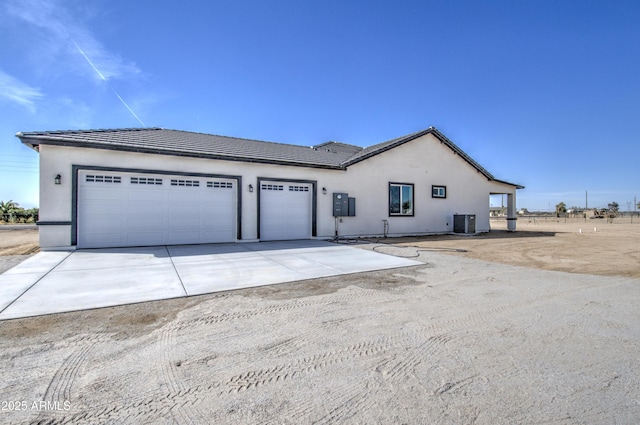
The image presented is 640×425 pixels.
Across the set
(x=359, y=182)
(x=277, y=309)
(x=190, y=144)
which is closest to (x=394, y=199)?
(x=359, y=182)

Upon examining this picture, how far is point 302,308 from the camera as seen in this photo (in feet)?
12.9

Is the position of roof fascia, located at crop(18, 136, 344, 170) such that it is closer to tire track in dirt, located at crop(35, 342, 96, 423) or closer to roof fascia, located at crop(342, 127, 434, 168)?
roof fascia, located at crop(342, 127, 434, 168)

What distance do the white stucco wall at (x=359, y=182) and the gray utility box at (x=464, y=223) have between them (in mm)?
447

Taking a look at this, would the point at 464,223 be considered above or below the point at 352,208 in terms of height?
below

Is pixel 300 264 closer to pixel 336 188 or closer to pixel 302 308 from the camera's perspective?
pixel 302 308

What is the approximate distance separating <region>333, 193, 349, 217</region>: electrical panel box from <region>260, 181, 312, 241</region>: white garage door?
115 cm

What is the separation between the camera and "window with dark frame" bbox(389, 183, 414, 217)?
14477 millimetres

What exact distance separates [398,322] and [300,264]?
383 cm

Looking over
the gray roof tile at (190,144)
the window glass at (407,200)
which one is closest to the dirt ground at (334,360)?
the gray roof tile at (190,144)

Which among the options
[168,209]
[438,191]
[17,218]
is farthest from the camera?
[17,218]

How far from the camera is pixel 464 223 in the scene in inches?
609

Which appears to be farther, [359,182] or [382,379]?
[359,182]

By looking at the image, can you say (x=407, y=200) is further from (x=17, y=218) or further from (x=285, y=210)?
(x=17, y=218)

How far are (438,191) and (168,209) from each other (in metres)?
13.5
